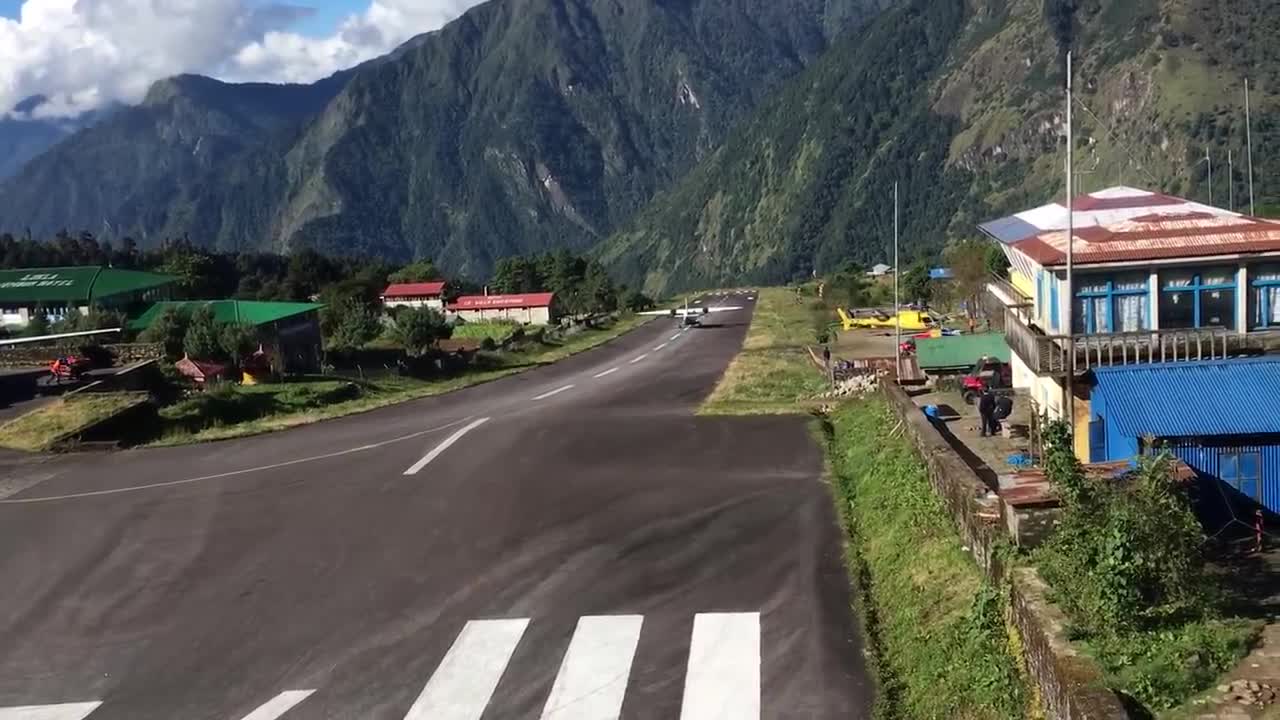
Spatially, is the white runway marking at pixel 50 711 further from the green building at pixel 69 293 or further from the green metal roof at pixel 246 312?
the green building at pixel 69 293

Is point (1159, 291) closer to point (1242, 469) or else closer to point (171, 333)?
point (1242, 469)

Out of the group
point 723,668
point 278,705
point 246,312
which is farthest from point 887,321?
point 278,705

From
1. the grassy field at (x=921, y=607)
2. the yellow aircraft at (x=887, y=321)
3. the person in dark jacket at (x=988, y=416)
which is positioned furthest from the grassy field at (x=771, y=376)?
the grassy field at (x=921, y=607)

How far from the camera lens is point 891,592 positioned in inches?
577

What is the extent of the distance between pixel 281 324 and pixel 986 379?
38431 millimetres

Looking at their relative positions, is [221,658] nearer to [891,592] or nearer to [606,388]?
[891,592]

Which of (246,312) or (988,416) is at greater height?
(246,312)

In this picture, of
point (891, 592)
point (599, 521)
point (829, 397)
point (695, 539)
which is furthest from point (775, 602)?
point (829, 397)

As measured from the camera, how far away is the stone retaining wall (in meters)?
8.91

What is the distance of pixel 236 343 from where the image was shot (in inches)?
1754

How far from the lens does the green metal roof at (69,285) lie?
62906 millimetres

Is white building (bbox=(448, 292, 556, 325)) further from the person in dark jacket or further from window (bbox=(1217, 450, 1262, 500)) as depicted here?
window (bbox=(1217, 450, 1262, 500))

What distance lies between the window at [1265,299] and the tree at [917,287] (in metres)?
60.3

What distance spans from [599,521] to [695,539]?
214cm
